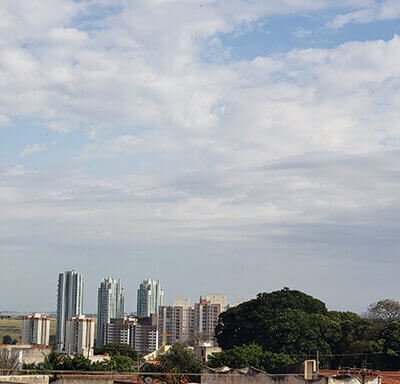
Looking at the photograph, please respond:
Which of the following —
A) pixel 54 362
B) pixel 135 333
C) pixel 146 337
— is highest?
pixel 54 362

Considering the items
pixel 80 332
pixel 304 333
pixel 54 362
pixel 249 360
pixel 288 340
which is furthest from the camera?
pixel 80 332

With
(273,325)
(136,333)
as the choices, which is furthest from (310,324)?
(136,333)

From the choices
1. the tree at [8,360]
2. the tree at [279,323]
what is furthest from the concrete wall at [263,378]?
the tree at [279,323]

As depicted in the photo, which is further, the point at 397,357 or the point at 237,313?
the point at 237,313

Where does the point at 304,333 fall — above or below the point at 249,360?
above

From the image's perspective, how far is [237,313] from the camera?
72312 mm

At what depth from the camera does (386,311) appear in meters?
71.7

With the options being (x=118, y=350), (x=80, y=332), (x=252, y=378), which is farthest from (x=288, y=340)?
(x=80, y=332)

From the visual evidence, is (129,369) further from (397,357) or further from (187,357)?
(397,357)

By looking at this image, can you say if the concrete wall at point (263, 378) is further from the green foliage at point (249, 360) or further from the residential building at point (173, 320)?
the residential building at point (173, 320)

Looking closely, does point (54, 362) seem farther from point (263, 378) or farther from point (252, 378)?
point (263, 378)

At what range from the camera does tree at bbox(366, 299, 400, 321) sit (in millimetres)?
70875

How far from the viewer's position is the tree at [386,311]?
7088 cm

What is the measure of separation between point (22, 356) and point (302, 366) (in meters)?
27.8
